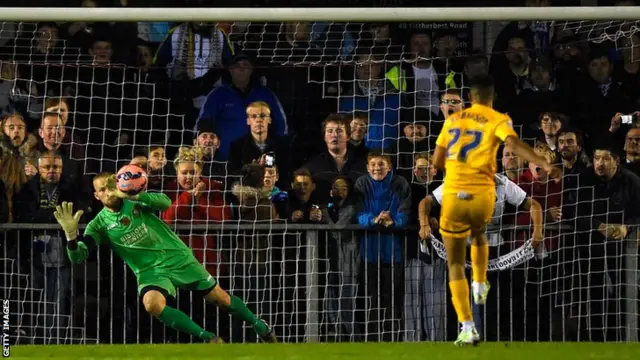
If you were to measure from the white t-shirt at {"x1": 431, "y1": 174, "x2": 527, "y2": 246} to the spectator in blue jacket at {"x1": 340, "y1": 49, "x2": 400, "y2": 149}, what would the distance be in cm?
98

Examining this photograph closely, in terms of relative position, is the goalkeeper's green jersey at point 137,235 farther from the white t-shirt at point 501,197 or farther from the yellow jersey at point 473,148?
the yellow jersey at point 473,148

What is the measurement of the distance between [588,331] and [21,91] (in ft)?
18.8

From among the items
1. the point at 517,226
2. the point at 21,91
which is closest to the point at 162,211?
the point at 21,91

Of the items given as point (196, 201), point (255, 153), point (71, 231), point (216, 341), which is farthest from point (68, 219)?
point (255, 153)

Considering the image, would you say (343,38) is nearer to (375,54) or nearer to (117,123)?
(375,54)

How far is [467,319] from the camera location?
1161cm

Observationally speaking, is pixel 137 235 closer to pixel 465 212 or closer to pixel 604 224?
pixel 465 212

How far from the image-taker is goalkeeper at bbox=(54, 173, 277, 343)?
519 inches

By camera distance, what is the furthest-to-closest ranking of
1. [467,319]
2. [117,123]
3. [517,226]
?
[117,123] < [517,226] < [467,319]

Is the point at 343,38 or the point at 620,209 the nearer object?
the point at 620,209

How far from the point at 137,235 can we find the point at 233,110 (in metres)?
1.64

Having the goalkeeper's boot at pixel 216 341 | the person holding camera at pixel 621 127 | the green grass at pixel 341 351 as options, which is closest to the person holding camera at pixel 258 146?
the goalkeeper's boot at pixel 216 341

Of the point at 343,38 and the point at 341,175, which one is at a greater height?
the point at 343,38

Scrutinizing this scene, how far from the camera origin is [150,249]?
13.4m
